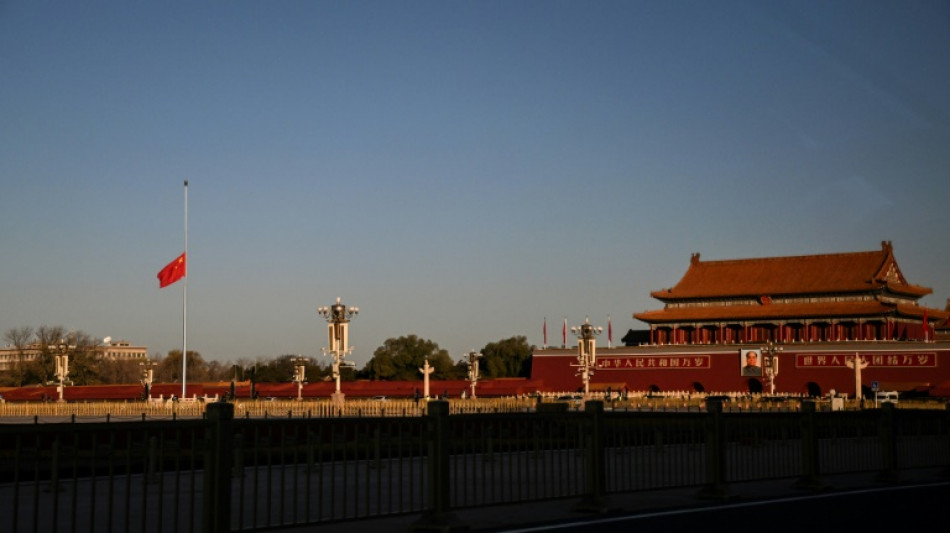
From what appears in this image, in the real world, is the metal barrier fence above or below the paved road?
above

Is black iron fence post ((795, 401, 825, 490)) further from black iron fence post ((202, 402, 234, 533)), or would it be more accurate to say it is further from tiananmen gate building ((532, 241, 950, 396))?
tiananmen gate building ((532, 241, 950, 396))

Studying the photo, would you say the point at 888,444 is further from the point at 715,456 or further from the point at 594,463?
the point at 594,463

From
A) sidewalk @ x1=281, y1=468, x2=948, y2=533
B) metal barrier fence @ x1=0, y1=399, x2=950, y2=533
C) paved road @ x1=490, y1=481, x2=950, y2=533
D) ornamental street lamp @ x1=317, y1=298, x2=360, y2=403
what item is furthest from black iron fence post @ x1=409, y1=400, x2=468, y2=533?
ornamental street lamp @ x1=317, y1=298, x2=360, y2=403

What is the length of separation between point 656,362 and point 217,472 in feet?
282

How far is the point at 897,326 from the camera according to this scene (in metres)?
88.5

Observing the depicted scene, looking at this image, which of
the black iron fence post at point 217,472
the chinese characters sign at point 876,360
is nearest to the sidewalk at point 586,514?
the black iron fence post at point 217,472

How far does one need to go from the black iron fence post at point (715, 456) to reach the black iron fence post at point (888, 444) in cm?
400

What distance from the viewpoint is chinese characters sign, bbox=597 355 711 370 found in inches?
3602

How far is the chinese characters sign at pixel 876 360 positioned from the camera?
8000 cm

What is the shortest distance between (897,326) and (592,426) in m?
82.2

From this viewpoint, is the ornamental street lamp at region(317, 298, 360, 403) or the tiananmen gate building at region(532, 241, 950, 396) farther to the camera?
the tiananmen gate building at region(532, 241, 950, 396)

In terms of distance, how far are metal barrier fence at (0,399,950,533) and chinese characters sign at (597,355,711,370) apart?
70582mm

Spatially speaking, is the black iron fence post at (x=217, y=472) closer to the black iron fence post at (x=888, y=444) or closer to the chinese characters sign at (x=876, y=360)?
the black iron fence post at (x=888, y=444)

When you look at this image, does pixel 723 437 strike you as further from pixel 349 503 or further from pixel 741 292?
pixel 741 292
